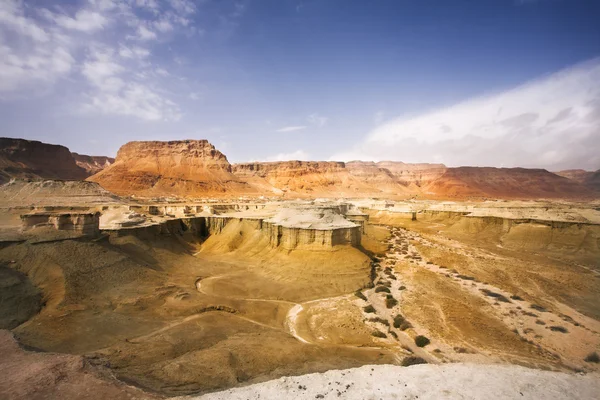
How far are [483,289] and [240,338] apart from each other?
18.6 meters

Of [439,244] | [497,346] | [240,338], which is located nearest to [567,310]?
[497,346]

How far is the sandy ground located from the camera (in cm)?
725

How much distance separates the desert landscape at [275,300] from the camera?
1024cm

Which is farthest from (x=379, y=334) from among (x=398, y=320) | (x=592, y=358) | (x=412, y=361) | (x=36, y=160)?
(x=36, y=160)

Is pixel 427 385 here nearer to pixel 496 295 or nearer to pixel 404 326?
pixel 404 326

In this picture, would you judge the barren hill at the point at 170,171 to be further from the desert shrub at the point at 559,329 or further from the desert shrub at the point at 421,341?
the desert shrub at the point at 559,329

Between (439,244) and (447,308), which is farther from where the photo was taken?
(439,244)

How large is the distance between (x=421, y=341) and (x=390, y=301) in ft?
18.2

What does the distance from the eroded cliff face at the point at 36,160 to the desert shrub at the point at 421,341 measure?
97.3m

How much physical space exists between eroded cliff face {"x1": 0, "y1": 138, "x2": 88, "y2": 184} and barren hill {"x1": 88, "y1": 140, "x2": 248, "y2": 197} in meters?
9.85

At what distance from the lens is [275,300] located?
19688 millimetres

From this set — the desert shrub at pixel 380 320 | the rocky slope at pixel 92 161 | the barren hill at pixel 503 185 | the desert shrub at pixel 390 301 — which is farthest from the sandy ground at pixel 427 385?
the rocky slope at pixel 92 161

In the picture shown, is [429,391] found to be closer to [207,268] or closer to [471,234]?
[207,268]

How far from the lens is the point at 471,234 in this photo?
46.3 m
